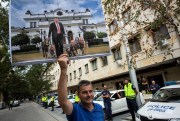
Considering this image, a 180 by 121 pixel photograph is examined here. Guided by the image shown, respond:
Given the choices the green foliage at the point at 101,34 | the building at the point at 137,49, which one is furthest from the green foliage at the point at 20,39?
the building at the point at 137,49

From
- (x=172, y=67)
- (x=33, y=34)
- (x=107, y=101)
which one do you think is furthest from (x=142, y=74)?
(x=33, y=34)

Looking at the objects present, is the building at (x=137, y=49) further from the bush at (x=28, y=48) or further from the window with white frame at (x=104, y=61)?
the bush at (x=28, y=48)

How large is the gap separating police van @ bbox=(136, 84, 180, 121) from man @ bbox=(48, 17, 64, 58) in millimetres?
3431

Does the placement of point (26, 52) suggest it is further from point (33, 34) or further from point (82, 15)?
point (82, 15)

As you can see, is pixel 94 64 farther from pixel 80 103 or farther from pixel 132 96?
pixel 80 103

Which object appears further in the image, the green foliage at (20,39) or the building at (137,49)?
the building at (137,49)

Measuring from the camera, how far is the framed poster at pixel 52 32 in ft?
14.5

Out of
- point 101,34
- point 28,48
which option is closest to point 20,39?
point 28,48

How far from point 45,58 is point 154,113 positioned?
3883 millimetres

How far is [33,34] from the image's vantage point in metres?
4.88

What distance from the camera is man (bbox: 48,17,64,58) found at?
433 centimetres

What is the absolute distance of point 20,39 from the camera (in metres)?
4.64

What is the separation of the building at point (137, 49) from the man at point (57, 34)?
4.33m

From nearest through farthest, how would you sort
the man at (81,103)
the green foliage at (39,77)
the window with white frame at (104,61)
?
the man at (81,103)
the window with white frame at (104,61)
the green foliage at (39,77)
